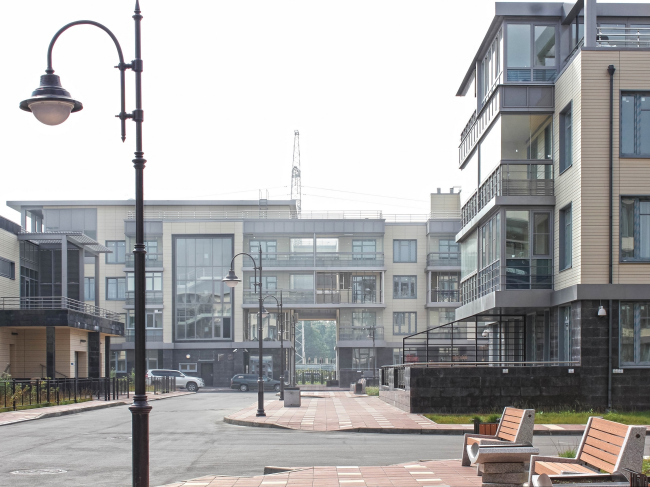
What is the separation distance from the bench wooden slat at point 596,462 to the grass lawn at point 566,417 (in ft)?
42.2

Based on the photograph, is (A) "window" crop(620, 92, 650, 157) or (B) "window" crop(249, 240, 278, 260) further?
(B) "window" crop(249, 240, 278, 260)

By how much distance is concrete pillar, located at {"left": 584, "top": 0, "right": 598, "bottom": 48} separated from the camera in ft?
88.4

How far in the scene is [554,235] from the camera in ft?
95.0

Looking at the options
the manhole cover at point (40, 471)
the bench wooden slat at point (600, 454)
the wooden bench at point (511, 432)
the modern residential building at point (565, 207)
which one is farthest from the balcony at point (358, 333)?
the bench wooden slat at point (600, 454)

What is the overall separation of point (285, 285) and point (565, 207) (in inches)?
1825

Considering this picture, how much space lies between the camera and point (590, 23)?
27.1 meters

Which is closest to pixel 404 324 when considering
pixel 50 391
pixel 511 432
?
pixel 50 391

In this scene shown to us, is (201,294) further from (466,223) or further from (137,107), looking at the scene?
(137,107)

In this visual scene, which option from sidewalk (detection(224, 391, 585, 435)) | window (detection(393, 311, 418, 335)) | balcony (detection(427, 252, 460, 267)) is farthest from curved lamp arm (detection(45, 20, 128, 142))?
window (detection(393, 311, 418, 335))

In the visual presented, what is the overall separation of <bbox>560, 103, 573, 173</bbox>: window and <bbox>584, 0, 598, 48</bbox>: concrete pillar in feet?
6.88

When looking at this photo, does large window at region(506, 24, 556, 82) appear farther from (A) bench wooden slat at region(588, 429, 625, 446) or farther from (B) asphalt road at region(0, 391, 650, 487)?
(A) bench wooden slat at region(588, 429, 625, 446)

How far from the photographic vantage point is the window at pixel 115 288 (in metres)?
76.2

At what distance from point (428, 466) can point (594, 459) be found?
15.4ft

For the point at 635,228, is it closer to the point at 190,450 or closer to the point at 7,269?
the point at 190,450
